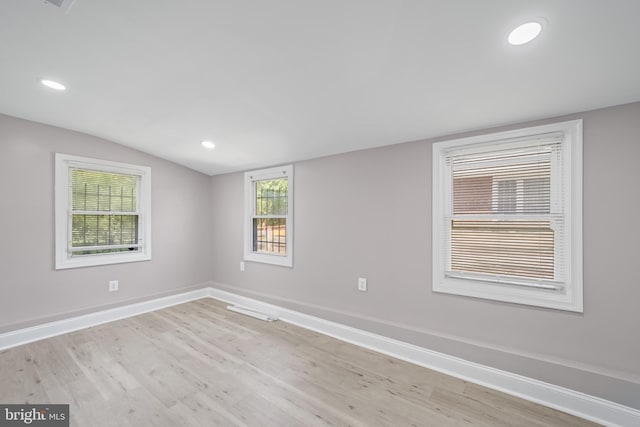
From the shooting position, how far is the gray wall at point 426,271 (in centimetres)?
180

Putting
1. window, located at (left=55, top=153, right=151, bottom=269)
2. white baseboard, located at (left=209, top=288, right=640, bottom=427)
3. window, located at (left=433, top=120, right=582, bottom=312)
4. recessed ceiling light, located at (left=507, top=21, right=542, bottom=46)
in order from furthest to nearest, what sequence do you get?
window, located at (left=55, top=153, right=151, bottom=269) < window, located at (left=433, top=120, right=582, bottom=312) < white baseboard, located at (left=209, top=288, right=640, bottom=427) < recessed ceiling light, located at (left=507, top=21, right=542, bottom=46)

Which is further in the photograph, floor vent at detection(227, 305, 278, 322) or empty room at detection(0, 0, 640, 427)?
floor vent at detection(227, 305, 278, 322)

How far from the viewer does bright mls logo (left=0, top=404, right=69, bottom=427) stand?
177 cm

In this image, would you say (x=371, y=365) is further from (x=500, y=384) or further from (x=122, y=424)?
(x=122, y=424)

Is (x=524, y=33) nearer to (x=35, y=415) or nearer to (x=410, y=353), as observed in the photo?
(x=410, y=353)

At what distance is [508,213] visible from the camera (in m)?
2.23

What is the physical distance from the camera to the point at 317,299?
3.30 metres

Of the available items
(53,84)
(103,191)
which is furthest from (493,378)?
(103,191)

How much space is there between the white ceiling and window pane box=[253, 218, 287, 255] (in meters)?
1.55

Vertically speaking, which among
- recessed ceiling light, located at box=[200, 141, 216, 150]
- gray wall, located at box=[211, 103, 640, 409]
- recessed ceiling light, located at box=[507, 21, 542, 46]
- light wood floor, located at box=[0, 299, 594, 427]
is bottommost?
light wood floor, located at box=[0, 299, 594, 427]

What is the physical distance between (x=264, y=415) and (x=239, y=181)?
125 inches

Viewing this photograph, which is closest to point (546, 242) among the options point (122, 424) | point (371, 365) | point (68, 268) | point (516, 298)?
point (516, 298)

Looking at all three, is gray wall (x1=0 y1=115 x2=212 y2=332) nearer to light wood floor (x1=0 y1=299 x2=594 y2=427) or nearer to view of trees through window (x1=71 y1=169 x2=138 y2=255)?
view of trees through window (x1=71 y1=169 x2=138 y2=255)

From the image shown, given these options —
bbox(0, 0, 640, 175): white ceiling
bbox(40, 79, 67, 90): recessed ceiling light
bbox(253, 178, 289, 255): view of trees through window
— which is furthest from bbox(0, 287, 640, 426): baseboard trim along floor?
bbox(40, 79, 67, 90): recessed ceiling light
